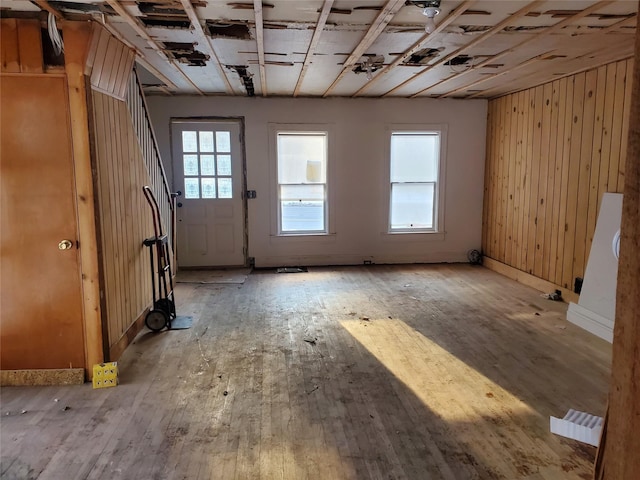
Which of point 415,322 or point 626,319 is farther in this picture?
point 415,322

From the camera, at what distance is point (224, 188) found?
22.2ft

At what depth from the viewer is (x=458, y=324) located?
4422 mm

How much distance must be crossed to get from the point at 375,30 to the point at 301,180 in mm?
3748

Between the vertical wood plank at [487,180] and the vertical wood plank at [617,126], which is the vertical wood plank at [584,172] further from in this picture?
the vertical wood plank at [487,180]

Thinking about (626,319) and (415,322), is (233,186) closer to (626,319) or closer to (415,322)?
(415,322)

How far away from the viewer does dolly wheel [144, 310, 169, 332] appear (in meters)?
4.15

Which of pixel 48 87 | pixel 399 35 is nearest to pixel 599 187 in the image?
pixel 399 35

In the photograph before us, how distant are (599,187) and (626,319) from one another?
406cm

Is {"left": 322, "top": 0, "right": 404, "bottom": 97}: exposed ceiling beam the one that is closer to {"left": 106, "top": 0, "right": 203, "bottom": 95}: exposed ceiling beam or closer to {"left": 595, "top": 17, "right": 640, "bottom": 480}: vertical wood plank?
{"left": 106, "top": 0, "right": 203, "bottom": 95}: exposed ceiling beam

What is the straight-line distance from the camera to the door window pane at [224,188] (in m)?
6.75

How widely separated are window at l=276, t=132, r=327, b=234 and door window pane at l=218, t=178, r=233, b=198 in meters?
0.75

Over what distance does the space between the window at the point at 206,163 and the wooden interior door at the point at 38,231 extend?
3672mm

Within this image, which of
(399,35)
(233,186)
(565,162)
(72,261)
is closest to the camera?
(72,261)

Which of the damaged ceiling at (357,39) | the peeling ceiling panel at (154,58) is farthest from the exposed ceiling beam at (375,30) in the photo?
the peeling ceiling panel at (154,58)
